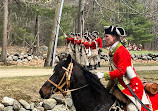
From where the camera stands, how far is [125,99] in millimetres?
3854

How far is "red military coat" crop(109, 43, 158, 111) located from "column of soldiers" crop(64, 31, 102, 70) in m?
11.3

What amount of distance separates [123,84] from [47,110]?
14.6 ft

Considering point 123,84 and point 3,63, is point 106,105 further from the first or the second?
point 3,63

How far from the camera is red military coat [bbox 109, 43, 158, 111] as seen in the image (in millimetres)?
3648

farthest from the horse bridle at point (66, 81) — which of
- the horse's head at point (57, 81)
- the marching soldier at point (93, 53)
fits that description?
the marching soldier at point (93, 53)

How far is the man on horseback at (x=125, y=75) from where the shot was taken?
3.68 m

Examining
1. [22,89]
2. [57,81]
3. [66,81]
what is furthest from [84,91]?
[22,89]

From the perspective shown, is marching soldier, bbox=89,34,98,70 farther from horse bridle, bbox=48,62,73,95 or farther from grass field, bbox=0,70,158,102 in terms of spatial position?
horse bridle, bbox=48,62,73,95

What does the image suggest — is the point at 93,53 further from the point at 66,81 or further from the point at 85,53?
the point at 66,81

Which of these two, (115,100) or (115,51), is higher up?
(115,51)

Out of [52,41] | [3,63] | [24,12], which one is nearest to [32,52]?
[24,12]

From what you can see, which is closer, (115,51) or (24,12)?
(115,51)

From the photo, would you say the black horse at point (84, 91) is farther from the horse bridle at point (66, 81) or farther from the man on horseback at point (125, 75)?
the man on horseback at point (125, 75)

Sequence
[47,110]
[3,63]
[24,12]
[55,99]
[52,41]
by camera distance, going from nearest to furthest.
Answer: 1. [47,110]
2. [55,99]
3. [52,41]
4. [3,63]
5. [24,12]
